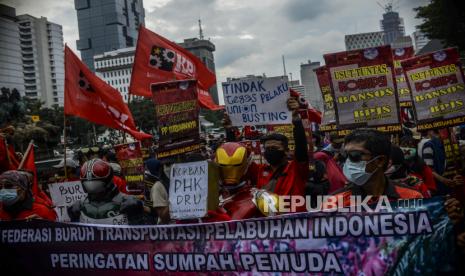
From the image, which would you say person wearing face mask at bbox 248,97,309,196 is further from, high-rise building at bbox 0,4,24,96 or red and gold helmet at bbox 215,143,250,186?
high-rise building at bbox 0,4,24,96

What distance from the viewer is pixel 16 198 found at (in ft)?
14.1

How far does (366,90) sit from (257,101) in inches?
46.9

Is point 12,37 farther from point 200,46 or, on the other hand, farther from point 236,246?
point 236,246

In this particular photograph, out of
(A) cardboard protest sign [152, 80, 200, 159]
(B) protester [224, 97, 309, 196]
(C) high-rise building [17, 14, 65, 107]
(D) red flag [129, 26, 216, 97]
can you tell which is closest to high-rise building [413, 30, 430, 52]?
(D) red flag [129, 26, 216, 97]

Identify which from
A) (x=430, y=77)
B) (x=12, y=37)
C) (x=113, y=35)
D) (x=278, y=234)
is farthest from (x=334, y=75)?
(x=113, y=35)

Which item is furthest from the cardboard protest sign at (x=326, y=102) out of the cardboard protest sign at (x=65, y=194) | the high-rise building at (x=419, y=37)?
the high-rise building at (x=419, y=37)

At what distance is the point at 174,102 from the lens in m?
4.36

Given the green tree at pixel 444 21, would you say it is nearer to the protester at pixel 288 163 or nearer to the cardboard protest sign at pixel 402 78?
the cardboard protest sign at pixel 402 78

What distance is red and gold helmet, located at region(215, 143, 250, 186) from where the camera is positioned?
4.09 metres

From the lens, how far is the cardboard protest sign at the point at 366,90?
5.00m

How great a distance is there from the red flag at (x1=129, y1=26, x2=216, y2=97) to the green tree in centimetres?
1653

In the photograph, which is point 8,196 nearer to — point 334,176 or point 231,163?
point 231,163

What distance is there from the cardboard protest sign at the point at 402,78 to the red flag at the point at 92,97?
4251mm

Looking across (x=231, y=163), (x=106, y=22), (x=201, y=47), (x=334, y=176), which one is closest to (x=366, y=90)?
(x=334, y=176)
